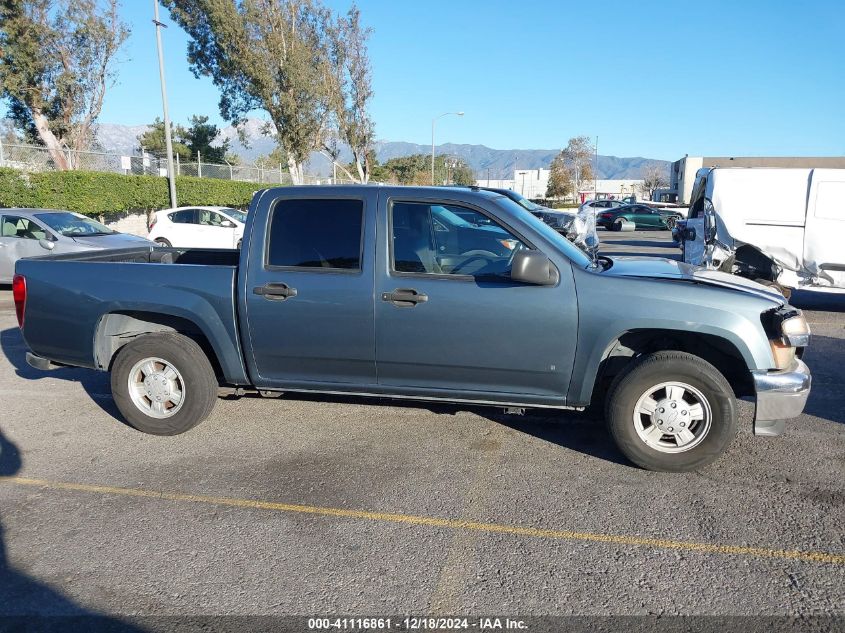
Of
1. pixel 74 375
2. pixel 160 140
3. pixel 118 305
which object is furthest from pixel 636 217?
pixel 160 140

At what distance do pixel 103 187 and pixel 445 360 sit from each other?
63.5 ft

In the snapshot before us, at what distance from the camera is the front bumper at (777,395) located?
418 cm

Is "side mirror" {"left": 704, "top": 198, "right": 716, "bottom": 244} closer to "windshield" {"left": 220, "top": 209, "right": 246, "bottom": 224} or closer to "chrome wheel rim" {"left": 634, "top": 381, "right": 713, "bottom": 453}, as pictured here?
"chrome wheel rim" {"left": 634, "top": 381, "right": 713, "bottom": 453}

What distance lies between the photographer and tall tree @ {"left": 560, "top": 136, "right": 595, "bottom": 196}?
74.4 meters

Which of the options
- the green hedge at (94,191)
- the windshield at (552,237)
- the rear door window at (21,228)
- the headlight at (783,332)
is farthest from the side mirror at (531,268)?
the green hedge at (94,191)

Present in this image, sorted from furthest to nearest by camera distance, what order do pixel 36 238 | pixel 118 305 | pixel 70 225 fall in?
1. pixel 70 225
2. pixel 36 238
3. pixel 118 305

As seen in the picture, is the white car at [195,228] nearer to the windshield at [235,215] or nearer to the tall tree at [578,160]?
the windshield at [235,215]

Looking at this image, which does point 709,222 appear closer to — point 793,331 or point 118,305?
point 793,331

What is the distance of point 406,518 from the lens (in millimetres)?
3861

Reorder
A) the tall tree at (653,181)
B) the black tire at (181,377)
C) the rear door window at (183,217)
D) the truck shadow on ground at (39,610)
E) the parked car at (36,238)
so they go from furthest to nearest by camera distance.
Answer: the tall tree at (653,181), the rear door window at (183,217), the parked car at (36,238), the black tire at (181,377), the truck shadow on ground at (39,610)

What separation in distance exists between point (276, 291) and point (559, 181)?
7106cm

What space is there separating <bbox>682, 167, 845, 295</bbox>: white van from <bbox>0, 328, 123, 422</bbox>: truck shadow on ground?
8.99 meters

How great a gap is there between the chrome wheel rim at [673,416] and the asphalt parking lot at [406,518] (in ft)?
0.83

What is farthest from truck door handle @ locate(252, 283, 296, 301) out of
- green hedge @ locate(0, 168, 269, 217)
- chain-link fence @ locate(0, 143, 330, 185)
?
green hedge @ locate(0, 168, 269, 217)
